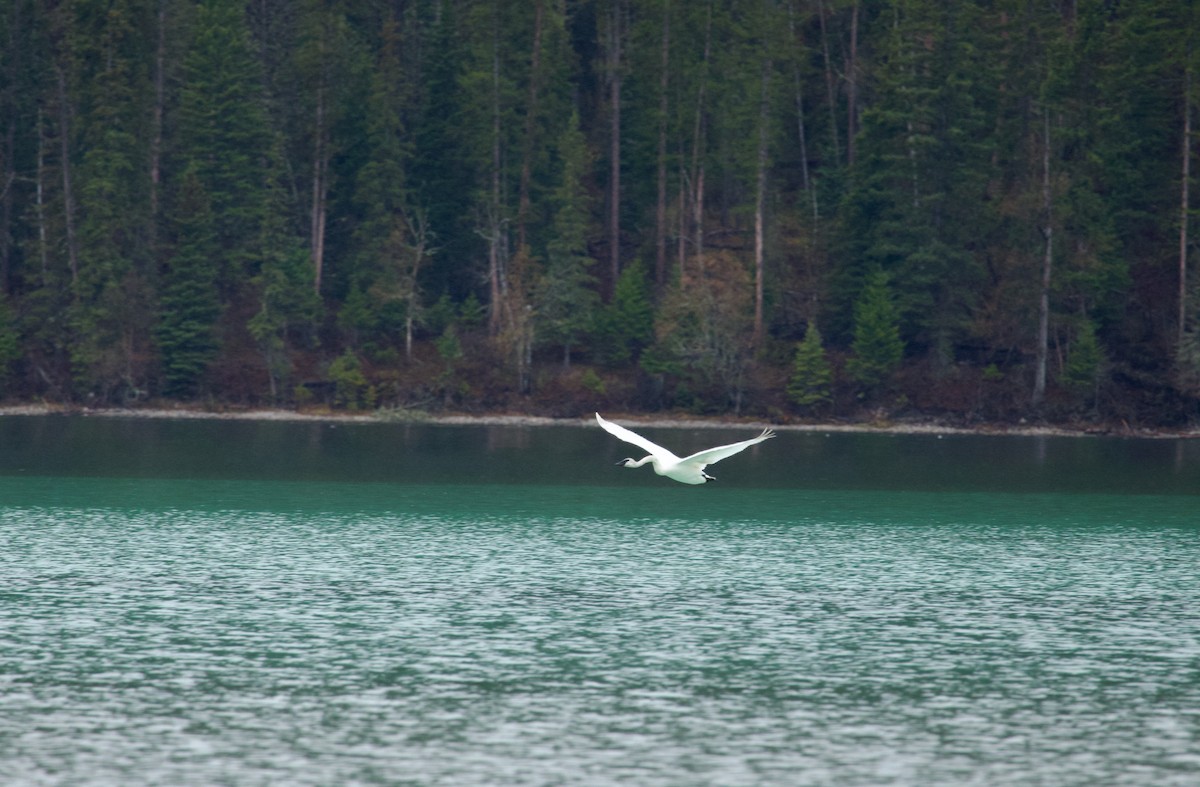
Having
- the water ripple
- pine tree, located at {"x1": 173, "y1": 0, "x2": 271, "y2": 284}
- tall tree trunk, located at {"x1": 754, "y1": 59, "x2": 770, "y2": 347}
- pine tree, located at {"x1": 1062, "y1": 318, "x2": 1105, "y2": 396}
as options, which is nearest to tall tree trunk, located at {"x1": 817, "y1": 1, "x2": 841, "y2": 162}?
tall tree trunk, located at {"x1": 754, "y1": 59, "x2": 770, "y2": 347}

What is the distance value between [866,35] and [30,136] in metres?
42.1

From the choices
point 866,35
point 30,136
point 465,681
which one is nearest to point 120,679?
point 465,681

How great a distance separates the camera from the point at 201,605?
26.9 metres

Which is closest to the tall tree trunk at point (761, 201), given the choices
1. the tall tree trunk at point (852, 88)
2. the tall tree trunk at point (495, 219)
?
the tall tree trunk at point (852, 88)

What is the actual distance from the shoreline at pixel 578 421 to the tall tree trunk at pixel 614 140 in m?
10.6

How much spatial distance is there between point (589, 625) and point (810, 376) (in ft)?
139

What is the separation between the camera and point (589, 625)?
998 inches

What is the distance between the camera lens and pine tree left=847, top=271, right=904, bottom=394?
66688 mm

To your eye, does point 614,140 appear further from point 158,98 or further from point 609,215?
point 158,98

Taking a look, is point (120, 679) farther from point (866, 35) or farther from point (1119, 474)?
point (866, 35)

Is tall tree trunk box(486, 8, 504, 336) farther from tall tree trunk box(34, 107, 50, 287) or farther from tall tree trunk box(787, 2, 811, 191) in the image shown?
tall tree trunk box(34, 107, 50, 287)

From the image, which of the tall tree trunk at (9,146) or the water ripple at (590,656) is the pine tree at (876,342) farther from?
the tall tree trunk at (9,146)

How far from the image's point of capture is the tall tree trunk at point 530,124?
73.6m

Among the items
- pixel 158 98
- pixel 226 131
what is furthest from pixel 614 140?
pixel 158 98
